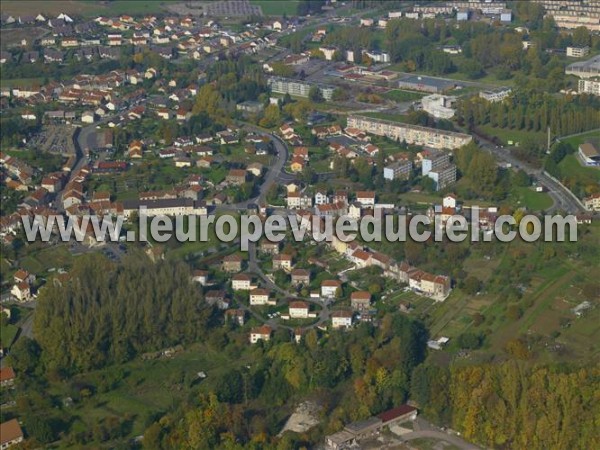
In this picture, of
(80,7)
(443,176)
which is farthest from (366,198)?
(80,7)

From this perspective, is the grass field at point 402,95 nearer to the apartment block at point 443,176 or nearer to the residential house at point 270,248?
the apartment block at point 443,176

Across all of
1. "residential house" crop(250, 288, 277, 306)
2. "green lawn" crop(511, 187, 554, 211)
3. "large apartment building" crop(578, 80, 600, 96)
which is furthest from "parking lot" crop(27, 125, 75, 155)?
"large apartment building" crop(578, 80, 600, 96)

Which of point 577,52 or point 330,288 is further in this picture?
point 577,52

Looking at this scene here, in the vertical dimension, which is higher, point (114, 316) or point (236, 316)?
point (114, 316)

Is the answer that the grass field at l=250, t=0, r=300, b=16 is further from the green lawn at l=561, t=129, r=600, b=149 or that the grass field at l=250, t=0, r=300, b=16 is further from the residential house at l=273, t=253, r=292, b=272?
the residential house at l=273, t=253, r=292, b=272

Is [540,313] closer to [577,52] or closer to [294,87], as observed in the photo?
[294,87]

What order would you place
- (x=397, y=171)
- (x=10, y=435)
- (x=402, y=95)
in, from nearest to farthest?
(x=10, y=435), (x=397, y=171), (x=402, y=95)

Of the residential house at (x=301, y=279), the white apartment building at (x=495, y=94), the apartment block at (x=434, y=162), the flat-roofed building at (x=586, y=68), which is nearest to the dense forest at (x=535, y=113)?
the white apartment building at (x=495, y=94)
